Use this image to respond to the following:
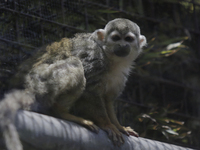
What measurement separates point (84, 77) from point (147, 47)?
3.47 metres

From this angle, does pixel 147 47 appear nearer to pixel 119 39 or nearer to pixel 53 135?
pixel 119 39

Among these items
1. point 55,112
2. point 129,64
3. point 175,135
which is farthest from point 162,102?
point 55,112

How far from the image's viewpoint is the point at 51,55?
4.43 m

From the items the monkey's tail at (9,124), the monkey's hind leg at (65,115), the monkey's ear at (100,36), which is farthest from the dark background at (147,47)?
the monkey's tail at (9,124)

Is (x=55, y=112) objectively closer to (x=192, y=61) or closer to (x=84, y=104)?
(x=84, y=104)

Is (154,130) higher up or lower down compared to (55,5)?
lower down

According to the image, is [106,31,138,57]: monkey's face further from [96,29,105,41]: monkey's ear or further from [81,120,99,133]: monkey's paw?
[81,120,99,133]: monkey's paw

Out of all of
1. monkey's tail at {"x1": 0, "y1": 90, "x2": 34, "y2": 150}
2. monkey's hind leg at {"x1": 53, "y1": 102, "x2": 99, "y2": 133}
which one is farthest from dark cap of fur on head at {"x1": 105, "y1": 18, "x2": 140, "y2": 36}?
monkey's tail at {"x1": 0, "y1": 90, "x2": 34, "y2": 150}

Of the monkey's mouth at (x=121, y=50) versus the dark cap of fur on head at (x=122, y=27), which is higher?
the dark cap of fur on head at (x=122, y=27)

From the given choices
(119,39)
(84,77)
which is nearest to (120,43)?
(119,39)

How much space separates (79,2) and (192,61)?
3535 millimetres

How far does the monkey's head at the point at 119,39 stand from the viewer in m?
4.29

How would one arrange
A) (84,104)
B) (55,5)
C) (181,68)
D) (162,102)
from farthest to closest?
(181,68), (162,102), (55,5), (84,104)

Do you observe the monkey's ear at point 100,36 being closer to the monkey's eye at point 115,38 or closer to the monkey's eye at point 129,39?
the monkey's eye at point 115,38
